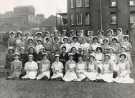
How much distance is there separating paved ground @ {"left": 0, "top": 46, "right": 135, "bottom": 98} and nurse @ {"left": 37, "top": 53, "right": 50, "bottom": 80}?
597mm

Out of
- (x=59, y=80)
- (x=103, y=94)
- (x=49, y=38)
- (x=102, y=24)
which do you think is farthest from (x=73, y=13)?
(x=103, y=94)

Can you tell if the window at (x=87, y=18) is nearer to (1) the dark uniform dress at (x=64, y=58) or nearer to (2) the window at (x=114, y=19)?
(2) the window at (x=114, y=19)

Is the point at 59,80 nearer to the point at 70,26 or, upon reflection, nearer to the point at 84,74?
the point at 84,74

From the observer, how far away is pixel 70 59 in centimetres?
1110

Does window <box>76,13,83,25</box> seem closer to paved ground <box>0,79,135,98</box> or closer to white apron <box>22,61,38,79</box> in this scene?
white apron <box>22,61,38,79</box>

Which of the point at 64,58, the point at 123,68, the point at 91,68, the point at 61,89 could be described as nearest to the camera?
the point at 61,89

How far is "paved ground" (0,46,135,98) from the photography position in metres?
8.50

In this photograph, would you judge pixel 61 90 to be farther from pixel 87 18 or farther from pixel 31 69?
pixel 87 18

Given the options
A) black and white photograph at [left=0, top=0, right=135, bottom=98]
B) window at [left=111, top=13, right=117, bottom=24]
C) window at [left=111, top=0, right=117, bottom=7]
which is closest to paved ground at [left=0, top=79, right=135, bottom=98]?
black and white photograph at [left=0, top=0, right=135, bottom=98]

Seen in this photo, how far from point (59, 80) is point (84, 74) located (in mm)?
866

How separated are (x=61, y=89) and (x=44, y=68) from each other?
2026 mm

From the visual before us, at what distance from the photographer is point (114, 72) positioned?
11008 millimetres

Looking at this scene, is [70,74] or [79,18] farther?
[79,18]

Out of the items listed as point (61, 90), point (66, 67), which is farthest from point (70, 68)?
point (61, 90)
